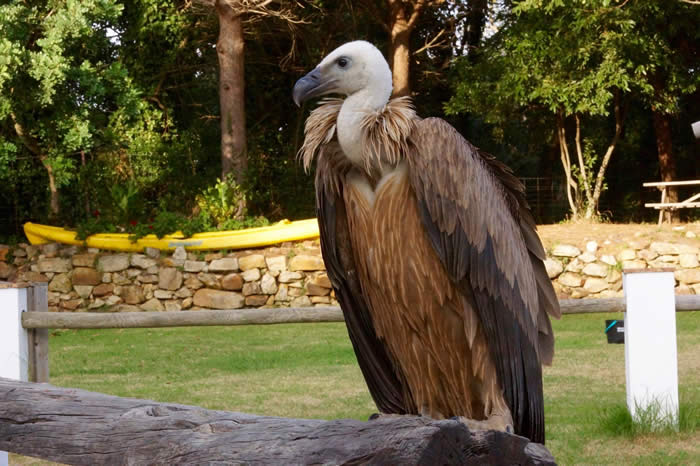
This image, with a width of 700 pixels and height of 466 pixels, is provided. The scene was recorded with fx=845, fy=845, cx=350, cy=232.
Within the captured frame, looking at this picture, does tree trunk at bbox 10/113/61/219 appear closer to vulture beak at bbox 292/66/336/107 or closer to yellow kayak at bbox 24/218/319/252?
yellow kayak at bbox 24/218/319/252

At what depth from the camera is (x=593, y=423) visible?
588cm

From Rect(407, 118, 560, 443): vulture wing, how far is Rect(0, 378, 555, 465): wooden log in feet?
3.41

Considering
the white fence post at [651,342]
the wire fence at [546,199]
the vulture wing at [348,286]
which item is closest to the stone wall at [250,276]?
the wire fence at [546,199]

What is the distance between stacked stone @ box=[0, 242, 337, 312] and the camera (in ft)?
40.0

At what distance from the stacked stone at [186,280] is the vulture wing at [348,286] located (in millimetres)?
8787

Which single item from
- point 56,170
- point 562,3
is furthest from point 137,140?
point 562,3

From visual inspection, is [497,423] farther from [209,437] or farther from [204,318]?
[204,318]

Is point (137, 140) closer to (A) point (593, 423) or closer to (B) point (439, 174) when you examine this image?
(A) point (593, 423)

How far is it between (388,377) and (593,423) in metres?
3.23

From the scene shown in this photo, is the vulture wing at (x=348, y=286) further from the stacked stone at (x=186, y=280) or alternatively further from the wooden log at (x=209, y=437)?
the stacked stone at (x=186, y=280)

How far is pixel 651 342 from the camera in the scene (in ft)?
17.0

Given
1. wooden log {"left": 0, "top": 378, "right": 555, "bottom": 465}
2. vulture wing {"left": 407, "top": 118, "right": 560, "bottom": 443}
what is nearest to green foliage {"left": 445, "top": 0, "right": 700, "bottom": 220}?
vulture wing {"left": 407, "top": 118, "right": 560, "bottom": 443}

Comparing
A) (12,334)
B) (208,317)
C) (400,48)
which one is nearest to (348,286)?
(208,317)

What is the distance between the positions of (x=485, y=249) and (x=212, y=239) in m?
9.79
